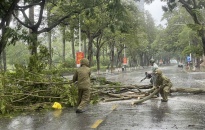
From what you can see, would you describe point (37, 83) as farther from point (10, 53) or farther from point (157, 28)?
point (157, 28)

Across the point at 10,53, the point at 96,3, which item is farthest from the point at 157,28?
the point at 96,3

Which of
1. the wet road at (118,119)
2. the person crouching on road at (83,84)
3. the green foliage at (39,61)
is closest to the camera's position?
the wet road at (118,119)

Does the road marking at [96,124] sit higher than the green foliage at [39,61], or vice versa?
the green foliage at [39,61]

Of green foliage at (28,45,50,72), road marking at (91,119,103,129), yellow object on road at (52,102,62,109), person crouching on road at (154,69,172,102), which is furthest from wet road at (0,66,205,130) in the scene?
green foliage at (28,45,50,72)

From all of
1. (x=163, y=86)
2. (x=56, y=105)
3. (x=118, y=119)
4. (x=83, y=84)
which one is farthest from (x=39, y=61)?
(x=118, y=119)

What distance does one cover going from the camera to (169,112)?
9648mm

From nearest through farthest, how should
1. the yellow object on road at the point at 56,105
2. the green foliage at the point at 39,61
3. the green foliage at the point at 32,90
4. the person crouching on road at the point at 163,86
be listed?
the green foliage at the point at 32,90
the yellow object on road at the point at 56,105
the person crouching on road at the point at 163,86
the green foliage at the point at 39,61

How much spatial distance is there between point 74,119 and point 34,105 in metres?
2.62

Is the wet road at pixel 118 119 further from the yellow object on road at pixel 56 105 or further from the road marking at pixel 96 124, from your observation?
the yellow object on road at pixel 56 105

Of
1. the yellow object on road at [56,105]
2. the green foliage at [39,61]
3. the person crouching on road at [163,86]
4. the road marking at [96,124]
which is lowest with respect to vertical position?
the road marking at [96,124]

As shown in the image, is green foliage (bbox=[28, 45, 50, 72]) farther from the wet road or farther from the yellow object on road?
the wet road

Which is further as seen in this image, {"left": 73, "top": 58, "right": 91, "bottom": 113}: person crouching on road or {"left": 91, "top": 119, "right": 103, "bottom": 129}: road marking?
{"left": 73, "top": 58, "right": 91, "bottom": 113}: person crouching on road

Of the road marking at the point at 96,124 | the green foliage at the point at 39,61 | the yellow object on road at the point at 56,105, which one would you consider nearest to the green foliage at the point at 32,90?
the yellow object on road at the point at 56,105

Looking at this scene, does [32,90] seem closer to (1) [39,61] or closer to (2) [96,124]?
(1) [39,61]
